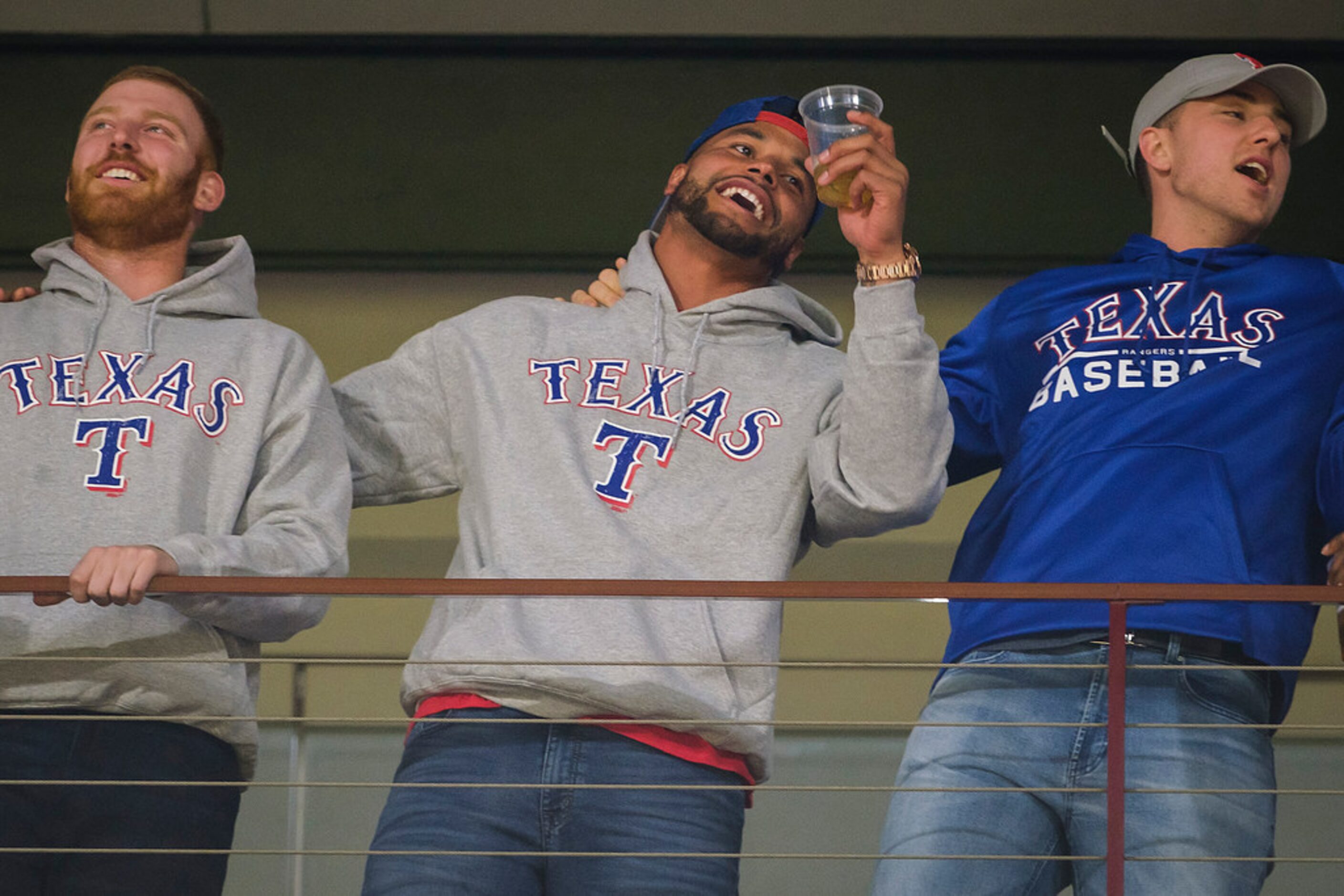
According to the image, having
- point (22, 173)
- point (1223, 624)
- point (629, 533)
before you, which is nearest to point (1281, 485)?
point (1223, 624)

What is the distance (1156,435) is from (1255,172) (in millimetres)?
530

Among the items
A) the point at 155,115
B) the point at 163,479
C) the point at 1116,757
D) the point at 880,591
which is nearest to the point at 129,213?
the point at 155,115

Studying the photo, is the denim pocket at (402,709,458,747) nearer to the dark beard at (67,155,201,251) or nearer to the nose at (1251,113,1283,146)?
the dark beard at (67,155,201,251)

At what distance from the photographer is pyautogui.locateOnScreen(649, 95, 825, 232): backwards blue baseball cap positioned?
2.76 metres

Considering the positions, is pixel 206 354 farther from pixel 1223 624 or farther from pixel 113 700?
pixel 1223 624

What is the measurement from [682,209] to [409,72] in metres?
1.35

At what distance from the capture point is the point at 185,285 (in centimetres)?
257

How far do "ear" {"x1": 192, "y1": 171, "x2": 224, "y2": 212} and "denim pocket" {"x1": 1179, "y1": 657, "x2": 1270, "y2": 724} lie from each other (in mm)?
1548

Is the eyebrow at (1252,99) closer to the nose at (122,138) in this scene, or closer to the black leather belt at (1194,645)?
the black leather belt at (1194,645)

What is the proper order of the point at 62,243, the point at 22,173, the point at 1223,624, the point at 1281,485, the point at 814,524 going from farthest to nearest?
1. the point at 22,173
2. the point at 62,243
3. the point at 814,524
4. the point at 1281,485
5. the point at 1223,624

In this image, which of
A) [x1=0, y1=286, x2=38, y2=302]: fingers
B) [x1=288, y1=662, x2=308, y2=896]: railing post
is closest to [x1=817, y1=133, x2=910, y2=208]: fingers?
[x1=0, y1=286, x2=38, y2=302]: fingers

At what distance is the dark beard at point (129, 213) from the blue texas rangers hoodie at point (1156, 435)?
115cm

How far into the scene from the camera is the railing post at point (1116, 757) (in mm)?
1999

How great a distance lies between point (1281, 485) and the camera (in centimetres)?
231
